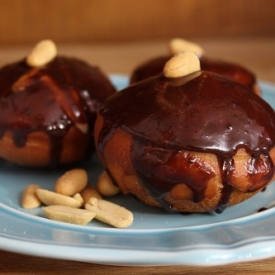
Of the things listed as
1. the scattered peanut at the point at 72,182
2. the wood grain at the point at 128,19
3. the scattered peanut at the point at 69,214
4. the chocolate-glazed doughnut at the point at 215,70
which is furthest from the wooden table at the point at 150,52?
the scattered peanut at the point at 69,214

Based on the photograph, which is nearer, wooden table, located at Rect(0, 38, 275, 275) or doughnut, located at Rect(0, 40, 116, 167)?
doughnut, located at Rect(0, 40, 116, 167)

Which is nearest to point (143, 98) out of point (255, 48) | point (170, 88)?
point (170, 88)

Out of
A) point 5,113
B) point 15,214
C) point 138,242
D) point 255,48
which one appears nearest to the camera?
point 138,242

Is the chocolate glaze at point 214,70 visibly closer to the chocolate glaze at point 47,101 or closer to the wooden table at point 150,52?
the chocolate glaze at point 47,101

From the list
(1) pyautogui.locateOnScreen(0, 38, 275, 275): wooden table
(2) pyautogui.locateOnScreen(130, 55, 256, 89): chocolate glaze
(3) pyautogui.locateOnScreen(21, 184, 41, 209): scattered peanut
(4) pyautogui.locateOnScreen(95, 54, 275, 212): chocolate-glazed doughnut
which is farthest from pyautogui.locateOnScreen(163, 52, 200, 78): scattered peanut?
(1) pyautogui.locateOnScreen(0, 38, 275, 275): wooden table

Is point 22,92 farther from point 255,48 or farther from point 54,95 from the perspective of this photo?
point 255,48

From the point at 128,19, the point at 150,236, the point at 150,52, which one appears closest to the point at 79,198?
the point at 150,236

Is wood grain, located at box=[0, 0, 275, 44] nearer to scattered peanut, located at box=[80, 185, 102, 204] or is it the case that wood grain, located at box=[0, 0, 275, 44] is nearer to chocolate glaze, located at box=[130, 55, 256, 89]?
chocolate glaze, located at box=[130, 55, 256, 89]
